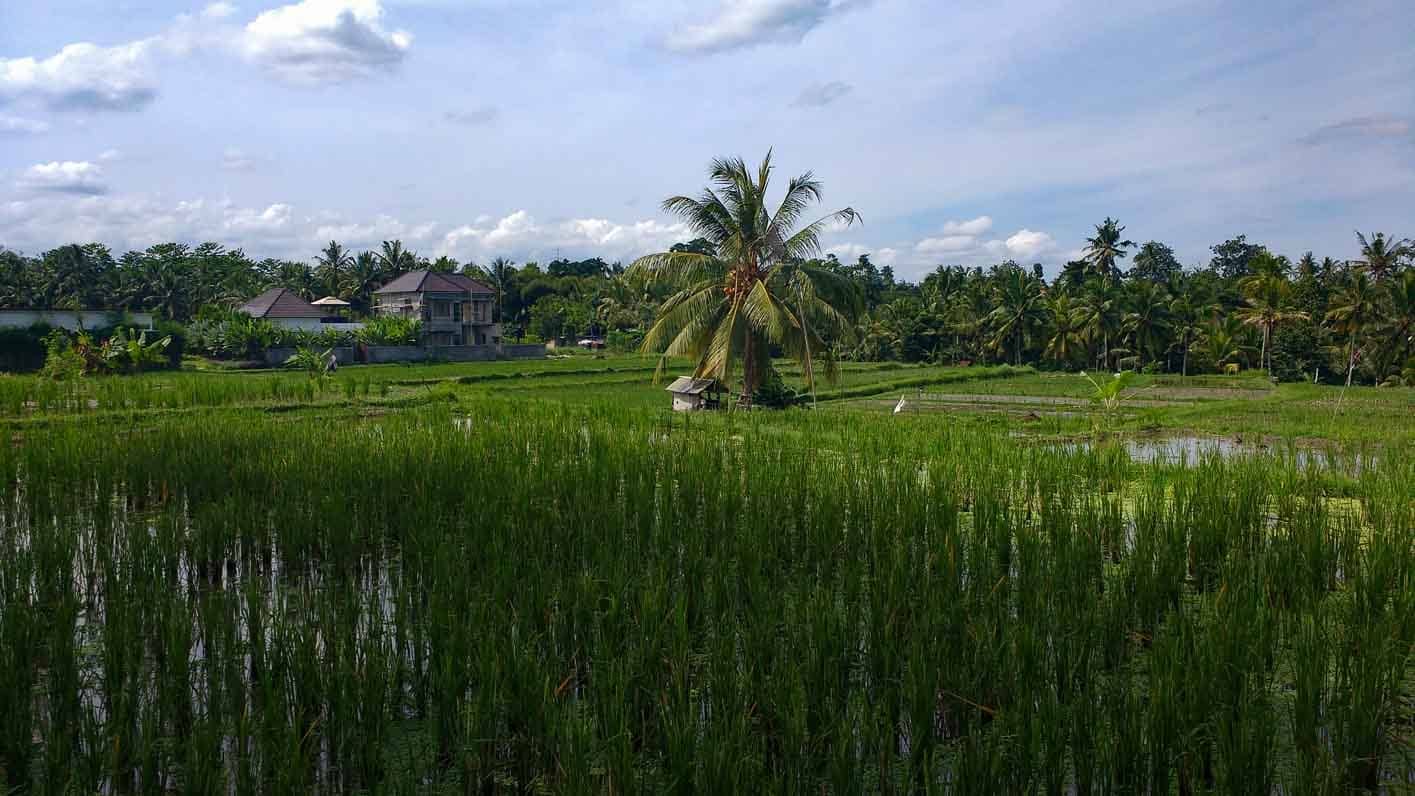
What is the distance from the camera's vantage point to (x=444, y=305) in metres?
44.4

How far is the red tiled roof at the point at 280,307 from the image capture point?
40.7m

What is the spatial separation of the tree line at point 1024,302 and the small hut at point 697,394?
189cm

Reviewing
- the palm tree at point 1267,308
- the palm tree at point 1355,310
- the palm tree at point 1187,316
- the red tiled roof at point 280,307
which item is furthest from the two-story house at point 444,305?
the palm tree at point 1355,310

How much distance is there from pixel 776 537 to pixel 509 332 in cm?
4782

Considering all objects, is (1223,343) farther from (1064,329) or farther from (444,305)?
(444,305)

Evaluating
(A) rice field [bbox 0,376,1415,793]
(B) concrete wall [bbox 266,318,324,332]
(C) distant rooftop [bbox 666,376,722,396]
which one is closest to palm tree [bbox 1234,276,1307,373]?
(C) distant rooftop [bbox 666,376,722,396]

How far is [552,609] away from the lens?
4.50 meters

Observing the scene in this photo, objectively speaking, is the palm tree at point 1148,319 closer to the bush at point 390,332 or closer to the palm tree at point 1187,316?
the palm tree at point 1187,316

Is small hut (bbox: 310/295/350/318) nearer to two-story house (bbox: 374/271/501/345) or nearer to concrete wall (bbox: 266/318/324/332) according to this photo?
two-story house (bbox: 374/271/501/345)

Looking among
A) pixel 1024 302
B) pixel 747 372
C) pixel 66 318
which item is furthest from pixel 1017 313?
pixel 66 318

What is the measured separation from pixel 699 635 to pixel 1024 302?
37.5 meters

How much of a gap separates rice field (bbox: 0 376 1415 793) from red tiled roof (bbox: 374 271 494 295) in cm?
3667

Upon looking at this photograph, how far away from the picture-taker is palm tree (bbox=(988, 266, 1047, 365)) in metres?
39.2

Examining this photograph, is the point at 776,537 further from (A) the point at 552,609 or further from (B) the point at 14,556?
(B) the point at 14,556
